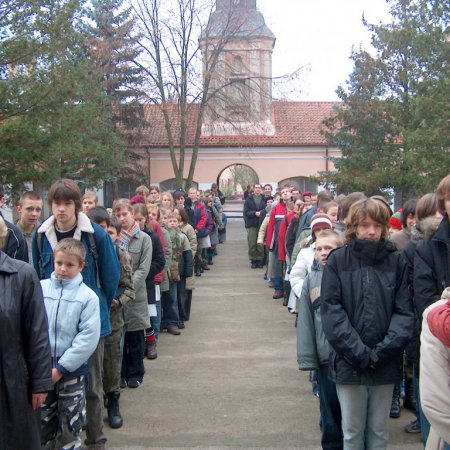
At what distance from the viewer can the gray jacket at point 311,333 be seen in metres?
4.52

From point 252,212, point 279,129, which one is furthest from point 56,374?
point 279,129

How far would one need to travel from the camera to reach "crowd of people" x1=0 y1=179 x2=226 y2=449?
3.32 m

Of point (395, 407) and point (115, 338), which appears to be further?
point (395, 407)

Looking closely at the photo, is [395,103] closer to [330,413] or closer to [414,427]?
[414,427]

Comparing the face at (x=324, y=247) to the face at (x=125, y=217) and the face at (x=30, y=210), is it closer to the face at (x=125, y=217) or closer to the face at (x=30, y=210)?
the face at (x=125, y=217)

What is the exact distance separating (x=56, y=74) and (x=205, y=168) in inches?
910

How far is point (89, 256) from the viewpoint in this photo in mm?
4766

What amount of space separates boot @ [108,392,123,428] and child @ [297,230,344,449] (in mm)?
1788

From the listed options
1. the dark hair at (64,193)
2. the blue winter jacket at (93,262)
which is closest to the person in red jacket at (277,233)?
the blue winter jacket at (93,262)

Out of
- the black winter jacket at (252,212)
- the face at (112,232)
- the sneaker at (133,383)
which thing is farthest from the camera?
the black winter jacket at (252,212)

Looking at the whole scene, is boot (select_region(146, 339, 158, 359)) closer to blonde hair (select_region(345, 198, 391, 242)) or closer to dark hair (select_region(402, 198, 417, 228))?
dark hair (select_region(402, 198, 417, 228))

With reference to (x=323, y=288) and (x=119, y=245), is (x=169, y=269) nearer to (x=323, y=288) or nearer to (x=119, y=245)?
(x=119, y=245)

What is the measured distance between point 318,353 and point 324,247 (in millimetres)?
757

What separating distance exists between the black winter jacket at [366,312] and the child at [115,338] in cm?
201
